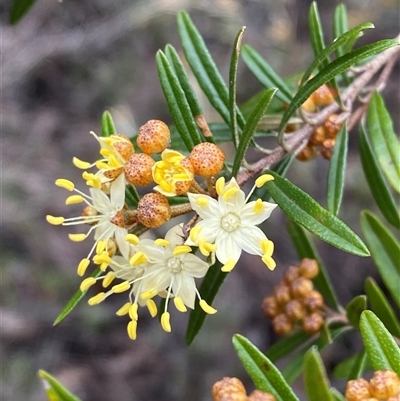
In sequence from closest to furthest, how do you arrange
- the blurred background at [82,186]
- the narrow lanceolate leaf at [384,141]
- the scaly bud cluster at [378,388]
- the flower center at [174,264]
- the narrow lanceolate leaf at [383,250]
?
1. the scaly bud cluster at [378,388]
2. the flower center at [174,264]
3. the narrow lanceolate leaf at [384,141]
4. the narrow lanceolate leaf at [383,250]
5. the blurred background at [82,186]

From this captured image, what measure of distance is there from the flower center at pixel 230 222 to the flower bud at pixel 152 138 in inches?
9.8

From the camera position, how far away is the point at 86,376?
4.14 metres

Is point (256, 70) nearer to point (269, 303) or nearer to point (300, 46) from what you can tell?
point (269, 303)

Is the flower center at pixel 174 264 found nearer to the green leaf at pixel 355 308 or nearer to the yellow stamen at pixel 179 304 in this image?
the yellow stamen at pixel 179 304

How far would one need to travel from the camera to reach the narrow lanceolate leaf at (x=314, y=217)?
3.78 ft

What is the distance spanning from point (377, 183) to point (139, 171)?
37.8 inches

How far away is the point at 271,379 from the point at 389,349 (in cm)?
29

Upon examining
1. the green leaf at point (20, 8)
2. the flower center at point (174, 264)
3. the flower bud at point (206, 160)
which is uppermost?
the green leaf at point (20, 8)

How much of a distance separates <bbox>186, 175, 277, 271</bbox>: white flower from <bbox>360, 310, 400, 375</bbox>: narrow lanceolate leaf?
26 centimetres

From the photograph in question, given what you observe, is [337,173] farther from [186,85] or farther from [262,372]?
[262,372]

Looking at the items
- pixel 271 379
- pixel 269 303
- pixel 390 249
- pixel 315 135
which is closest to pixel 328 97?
pixel 315 135

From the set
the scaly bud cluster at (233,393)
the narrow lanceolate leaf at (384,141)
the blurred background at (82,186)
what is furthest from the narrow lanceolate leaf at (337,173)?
the blurred background at (82,186)

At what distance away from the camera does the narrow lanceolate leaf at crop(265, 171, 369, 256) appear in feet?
3.78

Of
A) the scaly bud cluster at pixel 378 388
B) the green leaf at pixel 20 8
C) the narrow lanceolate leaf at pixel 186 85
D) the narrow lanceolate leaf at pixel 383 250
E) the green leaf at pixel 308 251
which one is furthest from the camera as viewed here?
the green leaf at pixel 308 251
